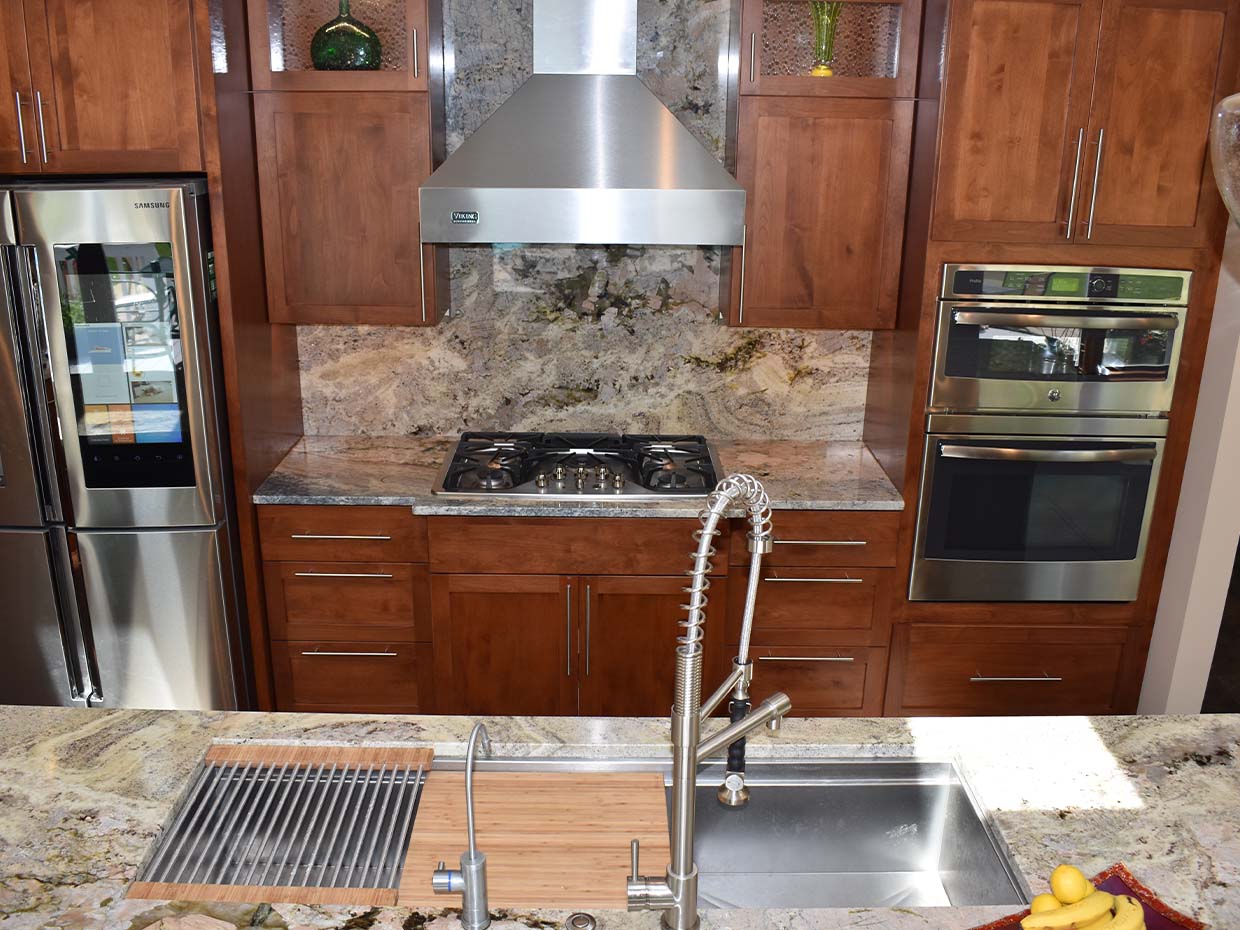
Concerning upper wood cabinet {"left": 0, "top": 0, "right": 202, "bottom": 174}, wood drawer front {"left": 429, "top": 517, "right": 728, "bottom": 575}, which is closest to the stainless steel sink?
wood drawer front {"left": 429, "top": 517, "right": 728, "bottom": 575}

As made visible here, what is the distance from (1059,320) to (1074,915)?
6.86 ft

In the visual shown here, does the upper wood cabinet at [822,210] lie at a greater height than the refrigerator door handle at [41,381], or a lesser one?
greater

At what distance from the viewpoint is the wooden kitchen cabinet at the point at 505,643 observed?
309cm

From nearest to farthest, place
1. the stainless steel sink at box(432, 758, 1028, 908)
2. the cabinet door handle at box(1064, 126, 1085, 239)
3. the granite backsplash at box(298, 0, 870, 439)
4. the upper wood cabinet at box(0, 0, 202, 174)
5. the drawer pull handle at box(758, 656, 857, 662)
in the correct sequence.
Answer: the stainless steel sink at box(432, 758, 1028, 908) → the upper wood cabinet at box(0, 0, 202, 174) → the cabinet door handle at box(1064, 126, 1085, 239) → the drawer pull handle at box(758, 656, 857, 662) → the granite backsplash at box(298, 0, 870, 439)

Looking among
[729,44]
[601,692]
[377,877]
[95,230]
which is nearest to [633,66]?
[729,44]

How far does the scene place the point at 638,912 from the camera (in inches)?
55.7

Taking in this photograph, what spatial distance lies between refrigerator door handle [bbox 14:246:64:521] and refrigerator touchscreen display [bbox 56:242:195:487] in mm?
60

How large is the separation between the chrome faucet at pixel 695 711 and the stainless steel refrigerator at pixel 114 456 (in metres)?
2.05

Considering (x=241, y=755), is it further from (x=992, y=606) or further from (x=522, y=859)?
(x=992, y=606)

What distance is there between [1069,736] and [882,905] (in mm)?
452

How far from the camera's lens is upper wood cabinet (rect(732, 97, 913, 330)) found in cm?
306

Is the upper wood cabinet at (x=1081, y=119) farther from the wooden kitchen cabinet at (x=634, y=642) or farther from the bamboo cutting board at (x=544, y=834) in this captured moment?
the bamboo cutting board at (x=544, y=834)

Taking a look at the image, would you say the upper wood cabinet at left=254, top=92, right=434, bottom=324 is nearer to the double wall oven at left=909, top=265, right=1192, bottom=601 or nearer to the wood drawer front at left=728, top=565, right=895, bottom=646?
the wood drawer front at left=728, top=565, right=895, bottom=646

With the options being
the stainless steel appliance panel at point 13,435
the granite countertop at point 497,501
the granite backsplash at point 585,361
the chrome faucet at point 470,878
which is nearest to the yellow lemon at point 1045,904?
the chrome faucet at point 470,878
